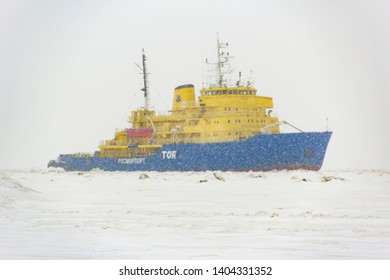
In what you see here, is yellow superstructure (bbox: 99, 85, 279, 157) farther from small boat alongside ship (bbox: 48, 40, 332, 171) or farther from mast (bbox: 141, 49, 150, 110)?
mast (bbox: 141, 49, 150, 110)

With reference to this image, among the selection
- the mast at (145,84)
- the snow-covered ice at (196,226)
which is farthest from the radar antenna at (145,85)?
the snow-covered ice at (196,226)

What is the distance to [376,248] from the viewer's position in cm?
599

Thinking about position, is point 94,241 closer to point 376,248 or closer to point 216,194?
point 376,248

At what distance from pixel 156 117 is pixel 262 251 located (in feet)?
70.0

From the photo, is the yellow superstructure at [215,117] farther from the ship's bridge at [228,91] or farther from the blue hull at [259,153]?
the blue hull at [259,153]

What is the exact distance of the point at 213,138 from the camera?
2414cm

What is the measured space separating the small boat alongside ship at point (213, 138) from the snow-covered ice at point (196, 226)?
36.3 ft

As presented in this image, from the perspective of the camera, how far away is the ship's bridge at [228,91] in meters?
24.3

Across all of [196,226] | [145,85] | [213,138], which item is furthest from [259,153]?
[196,226]

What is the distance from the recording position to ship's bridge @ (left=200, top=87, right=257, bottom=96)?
24312 millimetres

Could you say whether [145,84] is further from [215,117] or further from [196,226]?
[196,226]

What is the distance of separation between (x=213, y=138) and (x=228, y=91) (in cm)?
224

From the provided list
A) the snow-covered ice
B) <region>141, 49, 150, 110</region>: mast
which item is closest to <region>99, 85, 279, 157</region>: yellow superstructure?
<region>141, 49, 150, 110</region>: mast

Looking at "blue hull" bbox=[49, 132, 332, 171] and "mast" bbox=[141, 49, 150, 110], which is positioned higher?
"mast" bbox=[141, 49, 150, 110]
